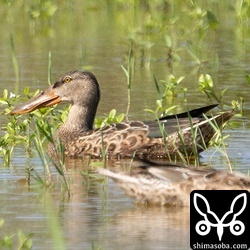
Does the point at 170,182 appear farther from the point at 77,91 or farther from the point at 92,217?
the point at 77,91

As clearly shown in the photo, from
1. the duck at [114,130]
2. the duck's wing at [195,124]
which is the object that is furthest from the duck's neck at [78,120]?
the duck's wing at [195,124]

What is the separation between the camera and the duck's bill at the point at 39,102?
11392mm

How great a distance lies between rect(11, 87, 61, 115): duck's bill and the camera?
1139 centimetres

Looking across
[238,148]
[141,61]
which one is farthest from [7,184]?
[141,61]

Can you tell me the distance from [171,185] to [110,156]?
2273mm

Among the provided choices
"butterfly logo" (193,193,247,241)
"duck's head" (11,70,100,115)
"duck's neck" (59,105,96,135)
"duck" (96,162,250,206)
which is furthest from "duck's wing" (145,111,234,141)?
"butterfly logo" (193,193,247,241)

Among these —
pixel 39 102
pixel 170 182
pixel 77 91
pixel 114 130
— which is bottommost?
pixel 170 182

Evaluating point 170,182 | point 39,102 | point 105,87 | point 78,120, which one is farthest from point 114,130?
point 105,87

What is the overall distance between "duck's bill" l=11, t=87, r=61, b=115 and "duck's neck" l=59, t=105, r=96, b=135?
199mm

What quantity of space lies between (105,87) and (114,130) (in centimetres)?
304

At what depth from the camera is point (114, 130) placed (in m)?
11.1

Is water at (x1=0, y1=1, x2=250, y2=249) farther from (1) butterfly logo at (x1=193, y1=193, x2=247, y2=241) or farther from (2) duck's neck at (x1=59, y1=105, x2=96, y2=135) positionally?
(2) duck's neck at (x1=59, y1=105, x2=96, y2=135)

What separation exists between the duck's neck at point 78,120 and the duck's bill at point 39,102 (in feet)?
0.65

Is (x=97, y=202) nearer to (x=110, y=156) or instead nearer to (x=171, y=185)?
(x=171, y=185)
